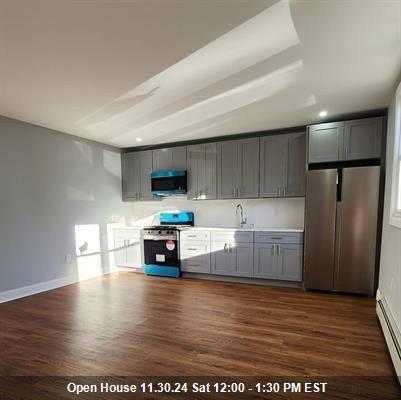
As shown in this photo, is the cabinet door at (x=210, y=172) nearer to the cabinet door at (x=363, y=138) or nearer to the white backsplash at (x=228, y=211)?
the white backsplash at (x=228, y=211)

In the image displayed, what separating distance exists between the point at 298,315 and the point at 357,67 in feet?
8.36

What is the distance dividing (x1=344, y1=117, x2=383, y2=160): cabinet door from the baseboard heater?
1.86 meters

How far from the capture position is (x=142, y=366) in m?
1.88

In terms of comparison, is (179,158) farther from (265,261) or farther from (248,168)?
(265,261)

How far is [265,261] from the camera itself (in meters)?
3.77

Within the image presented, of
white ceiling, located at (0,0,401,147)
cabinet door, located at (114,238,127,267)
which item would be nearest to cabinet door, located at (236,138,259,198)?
white ceiling, located at (0,0,401,147)

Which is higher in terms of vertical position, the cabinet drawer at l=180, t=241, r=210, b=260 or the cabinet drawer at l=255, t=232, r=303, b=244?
the cabinet drawer at l=255, t=232, r=303, b=244

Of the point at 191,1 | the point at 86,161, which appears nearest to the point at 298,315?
the point at 191,1

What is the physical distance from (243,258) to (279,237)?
0.66 m

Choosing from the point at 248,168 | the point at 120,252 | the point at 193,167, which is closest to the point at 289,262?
the point at 248,168

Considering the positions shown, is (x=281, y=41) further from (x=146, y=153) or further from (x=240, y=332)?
(x=146, y=153)

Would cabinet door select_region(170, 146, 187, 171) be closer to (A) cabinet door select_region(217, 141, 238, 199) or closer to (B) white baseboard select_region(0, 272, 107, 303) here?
(A) cabinet door select_region(217, 141, 238, 199)

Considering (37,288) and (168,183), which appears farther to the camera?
(168,183)

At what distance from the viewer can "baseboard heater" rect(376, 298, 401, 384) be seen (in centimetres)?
174
